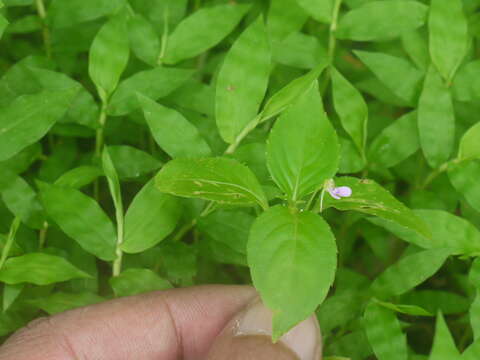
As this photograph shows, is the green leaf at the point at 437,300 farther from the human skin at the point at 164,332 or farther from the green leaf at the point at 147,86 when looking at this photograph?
the green leaf at the point at 147,86

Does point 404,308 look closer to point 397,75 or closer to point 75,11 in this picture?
point 397,75

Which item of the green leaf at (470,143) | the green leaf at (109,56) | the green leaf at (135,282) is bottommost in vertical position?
the green leaf at (135,282)

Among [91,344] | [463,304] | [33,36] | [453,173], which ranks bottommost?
[463,304]

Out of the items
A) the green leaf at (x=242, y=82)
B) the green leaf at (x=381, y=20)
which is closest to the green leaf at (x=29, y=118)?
the green leaf at (x=242, y=82)

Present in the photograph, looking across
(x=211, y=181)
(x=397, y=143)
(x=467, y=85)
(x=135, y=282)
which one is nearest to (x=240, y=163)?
(x=211, y=181)

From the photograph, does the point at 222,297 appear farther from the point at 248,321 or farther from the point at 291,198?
the point at 291,198

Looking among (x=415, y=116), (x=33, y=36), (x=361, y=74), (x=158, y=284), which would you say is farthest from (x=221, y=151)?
(x=33, y=36)
